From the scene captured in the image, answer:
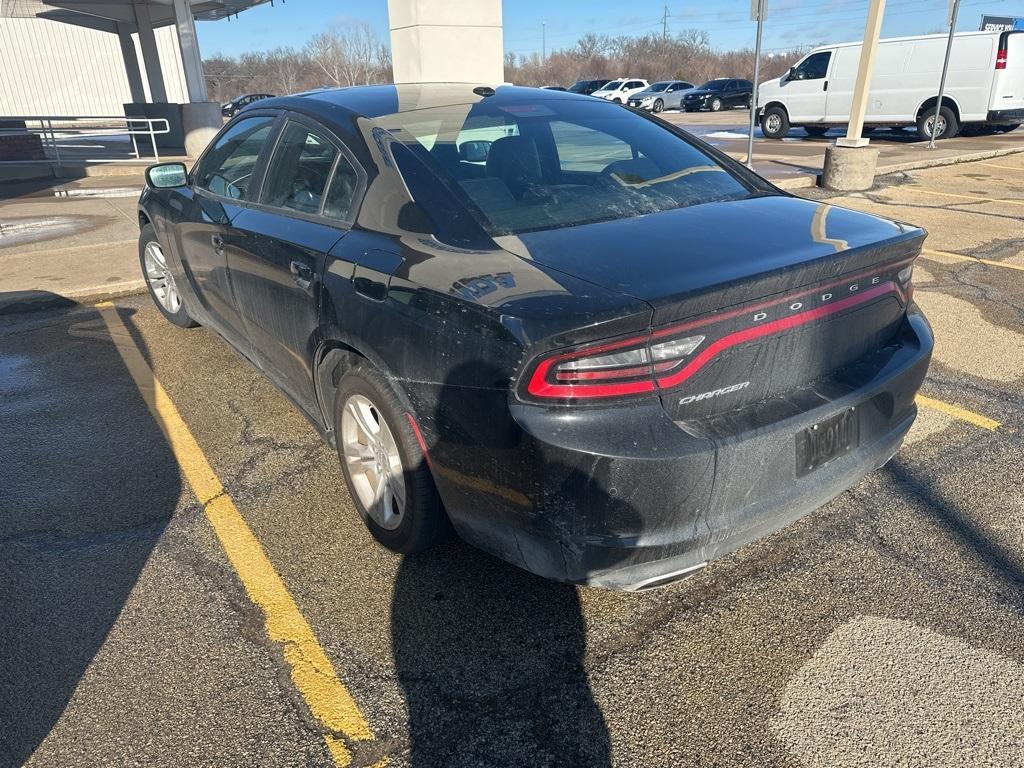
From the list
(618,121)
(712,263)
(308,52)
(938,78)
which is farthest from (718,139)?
(308,52)

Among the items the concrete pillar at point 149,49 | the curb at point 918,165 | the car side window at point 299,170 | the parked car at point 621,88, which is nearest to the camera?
the car side window at point 299,170

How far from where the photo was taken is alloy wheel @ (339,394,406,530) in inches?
104

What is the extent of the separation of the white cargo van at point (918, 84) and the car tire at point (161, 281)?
660 inches

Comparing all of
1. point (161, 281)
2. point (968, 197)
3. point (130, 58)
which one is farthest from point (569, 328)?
point (130, 58)

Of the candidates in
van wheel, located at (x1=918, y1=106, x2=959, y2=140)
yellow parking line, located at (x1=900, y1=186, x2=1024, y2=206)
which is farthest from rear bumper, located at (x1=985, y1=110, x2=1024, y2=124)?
yellow parking line, located at (x1=900, y1=186, x2=1024, y2=206)

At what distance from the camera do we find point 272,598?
104 inches

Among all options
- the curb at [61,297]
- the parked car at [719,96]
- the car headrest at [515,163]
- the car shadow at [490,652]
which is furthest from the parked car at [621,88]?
the car shadow at [490,652]

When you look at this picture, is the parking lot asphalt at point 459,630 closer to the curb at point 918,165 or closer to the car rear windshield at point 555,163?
the car rear windshield at point 555,163

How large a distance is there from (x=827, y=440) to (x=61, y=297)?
A: 5.95m

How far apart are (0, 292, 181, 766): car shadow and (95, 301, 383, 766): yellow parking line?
91mm

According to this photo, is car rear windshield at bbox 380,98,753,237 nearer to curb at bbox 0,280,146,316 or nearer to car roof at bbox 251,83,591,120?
car roof at bbox 251,83,591,120

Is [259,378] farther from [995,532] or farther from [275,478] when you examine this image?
[995,532]

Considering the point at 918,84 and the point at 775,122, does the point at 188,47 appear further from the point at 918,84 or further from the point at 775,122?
the point at 918,84

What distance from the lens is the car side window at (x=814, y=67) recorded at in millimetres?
18438
